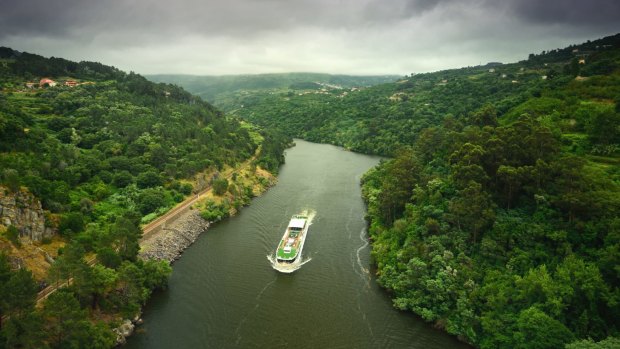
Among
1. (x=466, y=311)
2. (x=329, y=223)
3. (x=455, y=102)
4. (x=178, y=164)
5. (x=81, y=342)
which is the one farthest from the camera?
(x=455, y=102)

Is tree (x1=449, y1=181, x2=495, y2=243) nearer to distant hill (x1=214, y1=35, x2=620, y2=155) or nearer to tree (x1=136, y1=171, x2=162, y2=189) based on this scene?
distant hill (x1=214, y1=35, x2=620, y2=155)

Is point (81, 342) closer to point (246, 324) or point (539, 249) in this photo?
point (246, 324)

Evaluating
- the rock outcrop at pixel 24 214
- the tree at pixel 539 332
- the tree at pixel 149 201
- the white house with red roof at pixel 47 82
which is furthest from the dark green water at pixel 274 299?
the white house with red roof at pixel 47 82

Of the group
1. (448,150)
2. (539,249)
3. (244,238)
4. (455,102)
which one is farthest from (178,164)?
(455,102)

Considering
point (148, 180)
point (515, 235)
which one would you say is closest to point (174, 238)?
point (148, 180)

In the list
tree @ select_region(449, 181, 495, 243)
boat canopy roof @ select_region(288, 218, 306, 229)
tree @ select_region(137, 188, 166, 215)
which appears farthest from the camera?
tree @ select_region(137, 188, 166, 215)

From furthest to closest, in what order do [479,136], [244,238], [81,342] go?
1. [244,238]
2. [479,136]
3. [81,342]

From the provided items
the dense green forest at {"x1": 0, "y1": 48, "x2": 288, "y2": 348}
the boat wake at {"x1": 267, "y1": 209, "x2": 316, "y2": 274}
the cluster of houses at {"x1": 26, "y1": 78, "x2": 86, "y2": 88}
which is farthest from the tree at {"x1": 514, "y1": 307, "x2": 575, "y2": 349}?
the cluster of houses at {"x1": 26, "y1": 78, "x2": 86, "y2": 88}

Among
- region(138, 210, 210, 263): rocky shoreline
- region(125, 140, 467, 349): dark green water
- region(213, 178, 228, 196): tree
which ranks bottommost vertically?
region(125, 140, 467, 349): dark green water
